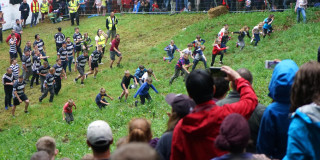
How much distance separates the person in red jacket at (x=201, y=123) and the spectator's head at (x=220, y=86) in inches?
26.7

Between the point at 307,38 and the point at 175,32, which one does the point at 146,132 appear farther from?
the point at 175,32

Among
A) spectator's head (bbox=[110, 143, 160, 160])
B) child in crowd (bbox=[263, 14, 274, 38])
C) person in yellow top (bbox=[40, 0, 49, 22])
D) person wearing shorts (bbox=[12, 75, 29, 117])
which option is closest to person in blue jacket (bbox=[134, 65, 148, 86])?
person wearing shorts (bbox=[12, 75, 29, 117])

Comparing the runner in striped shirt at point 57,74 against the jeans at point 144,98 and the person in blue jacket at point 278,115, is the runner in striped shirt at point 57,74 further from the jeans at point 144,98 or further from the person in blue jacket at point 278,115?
the person in blue jacket at point 278,115

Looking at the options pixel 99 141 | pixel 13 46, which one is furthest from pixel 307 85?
pixel 13 46

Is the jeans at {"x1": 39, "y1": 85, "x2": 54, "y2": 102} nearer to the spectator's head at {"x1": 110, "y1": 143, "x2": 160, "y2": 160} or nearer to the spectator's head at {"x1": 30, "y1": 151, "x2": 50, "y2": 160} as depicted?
the spectator's head at {"x1": 30, "y1": 151, "x2": 50, "y2": 160}

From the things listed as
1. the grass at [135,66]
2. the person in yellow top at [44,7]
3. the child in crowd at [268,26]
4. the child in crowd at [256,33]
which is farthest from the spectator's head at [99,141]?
the person in yellow top at [44,7]

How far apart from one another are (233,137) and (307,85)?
87cm

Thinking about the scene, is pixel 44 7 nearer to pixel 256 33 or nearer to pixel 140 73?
pixel 140 73

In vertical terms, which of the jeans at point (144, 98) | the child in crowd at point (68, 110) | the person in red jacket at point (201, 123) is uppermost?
the person in red jacket at point (201, 123)

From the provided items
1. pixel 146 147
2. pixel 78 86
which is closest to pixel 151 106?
pixel 78 86

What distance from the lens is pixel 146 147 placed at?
2479 millimetres

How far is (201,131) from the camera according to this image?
12.0 ft

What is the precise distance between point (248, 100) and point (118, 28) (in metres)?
23.7

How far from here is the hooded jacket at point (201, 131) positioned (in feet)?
12.0
